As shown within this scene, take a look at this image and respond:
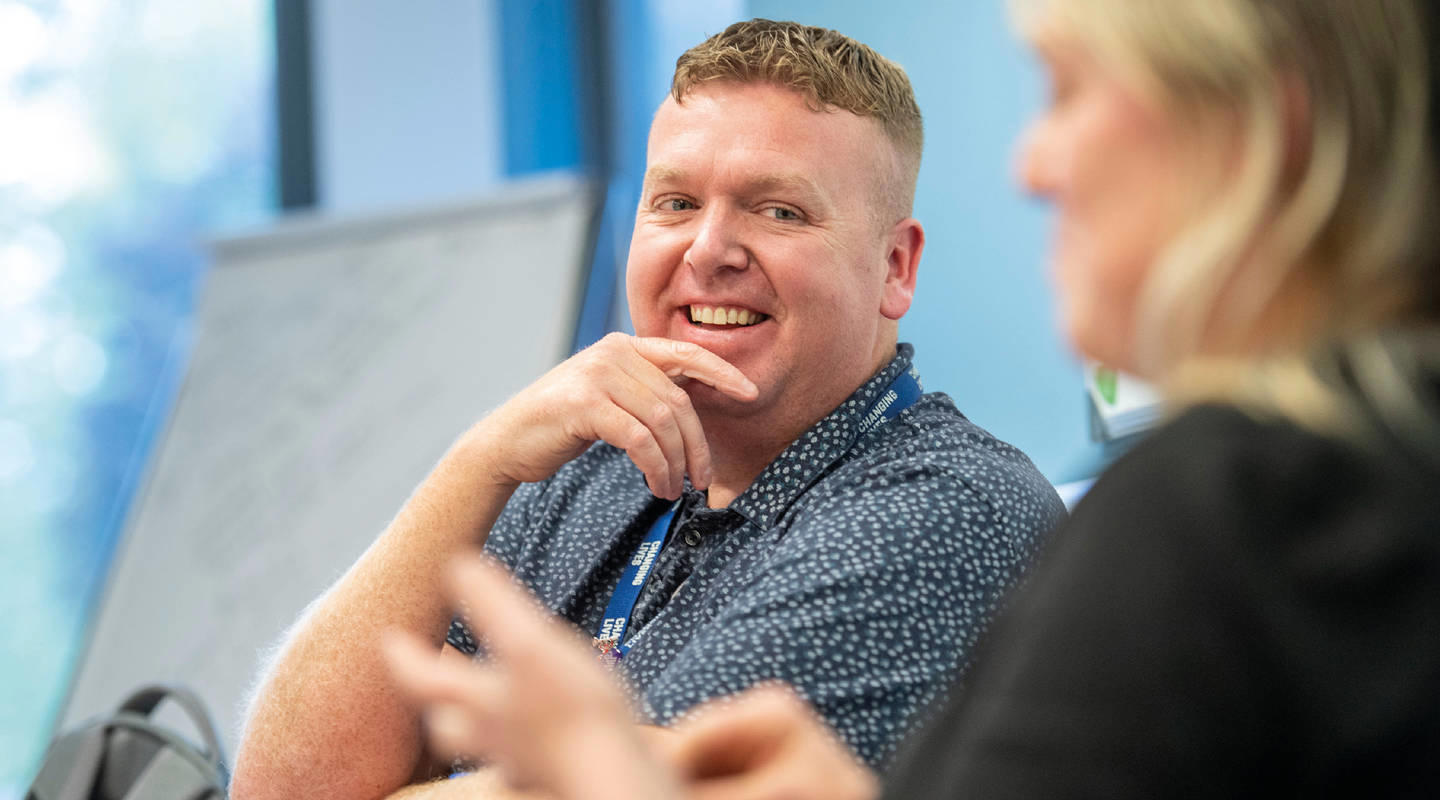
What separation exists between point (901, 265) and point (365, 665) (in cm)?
89

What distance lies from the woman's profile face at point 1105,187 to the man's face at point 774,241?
989mm

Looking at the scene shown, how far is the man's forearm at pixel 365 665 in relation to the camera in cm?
154

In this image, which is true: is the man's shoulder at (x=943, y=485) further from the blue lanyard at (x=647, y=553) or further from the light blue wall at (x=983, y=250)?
the light blue wall at (x=983, y=250)

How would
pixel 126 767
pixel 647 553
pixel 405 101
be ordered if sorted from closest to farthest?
1. pixel 647 553
2. pixel 126 767
3. pixel 405 101

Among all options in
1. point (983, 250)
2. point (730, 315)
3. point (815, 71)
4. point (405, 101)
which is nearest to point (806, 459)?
point (730, 315)

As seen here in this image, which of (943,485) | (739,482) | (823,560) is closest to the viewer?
(823,560)

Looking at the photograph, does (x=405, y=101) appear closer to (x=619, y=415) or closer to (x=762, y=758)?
(x=619, y=415)

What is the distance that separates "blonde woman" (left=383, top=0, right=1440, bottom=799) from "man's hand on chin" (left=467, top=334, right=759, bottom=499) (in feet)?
2.84

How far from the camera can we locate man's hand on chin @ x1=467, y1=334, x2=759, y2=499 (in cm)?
156

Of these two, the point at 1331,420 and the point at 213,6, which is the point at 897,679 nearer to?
the point at 1331,420

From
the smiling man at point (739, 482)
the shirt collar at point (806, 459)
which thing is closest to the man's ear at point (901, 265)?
the smiling man at point (739, 482)

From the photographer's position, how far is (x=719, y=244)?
174 centimetres

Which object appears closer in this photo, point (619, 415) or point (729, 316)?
point (619, 415)

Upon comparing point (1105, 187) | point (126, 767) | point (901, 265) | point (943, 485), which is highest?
point (1105, 187)
